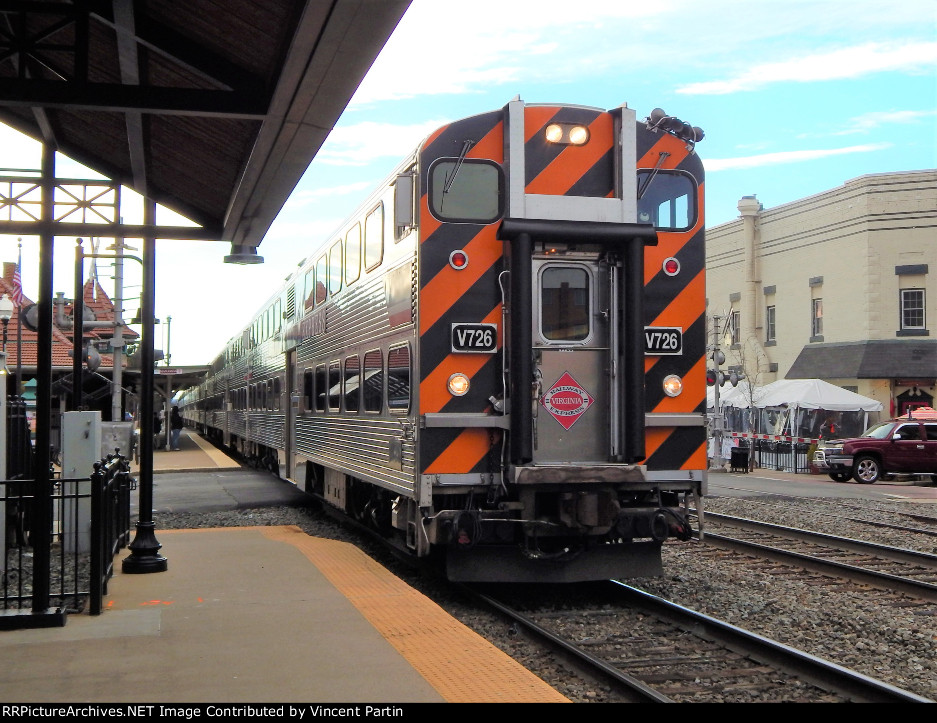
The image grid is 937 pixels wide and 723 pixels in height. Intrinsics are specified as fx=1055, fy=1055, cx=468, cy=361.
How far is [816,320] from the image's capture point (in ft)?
118

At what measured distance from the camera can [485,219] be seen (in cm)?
873

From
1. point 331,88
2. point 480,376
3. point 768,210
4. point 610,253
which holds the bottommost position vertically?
point 480,376

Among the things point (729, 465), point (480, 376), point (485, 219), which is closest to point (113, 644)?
point (480, 376)

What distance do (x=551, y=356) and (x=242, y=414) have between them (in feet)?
64.8

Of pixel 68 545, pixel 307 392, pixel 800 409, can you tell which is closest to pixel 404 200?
pixel 68 545

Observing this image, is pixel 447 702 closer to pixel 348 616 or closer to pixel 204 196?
pixel 348 616

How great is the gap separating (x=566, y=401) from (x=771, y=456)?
2514 cm

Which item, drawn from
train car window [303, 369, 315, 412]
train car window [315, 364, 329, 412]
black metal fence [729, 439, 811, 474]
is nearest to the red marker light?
train car window [315, 364, 329, 412]

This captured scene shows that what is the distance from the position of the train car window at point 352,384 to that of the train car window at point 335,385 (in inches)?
17.8

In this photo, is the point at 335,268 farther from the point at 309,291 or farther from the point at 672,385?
the point at 672,385

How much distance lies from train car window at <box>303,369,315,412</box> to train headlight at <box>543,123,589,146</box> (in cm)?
727

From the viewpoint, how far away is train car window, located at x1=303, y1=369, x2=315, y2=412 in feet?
50.1

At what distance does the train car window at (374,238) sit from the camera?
1038cm

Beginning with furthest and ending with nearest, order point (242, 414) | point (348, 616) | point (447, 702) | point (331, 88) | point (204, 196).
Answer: point (242, 414) < point (204, 196) < point (348, 616) < point (331, 88) < point (447, 702)
